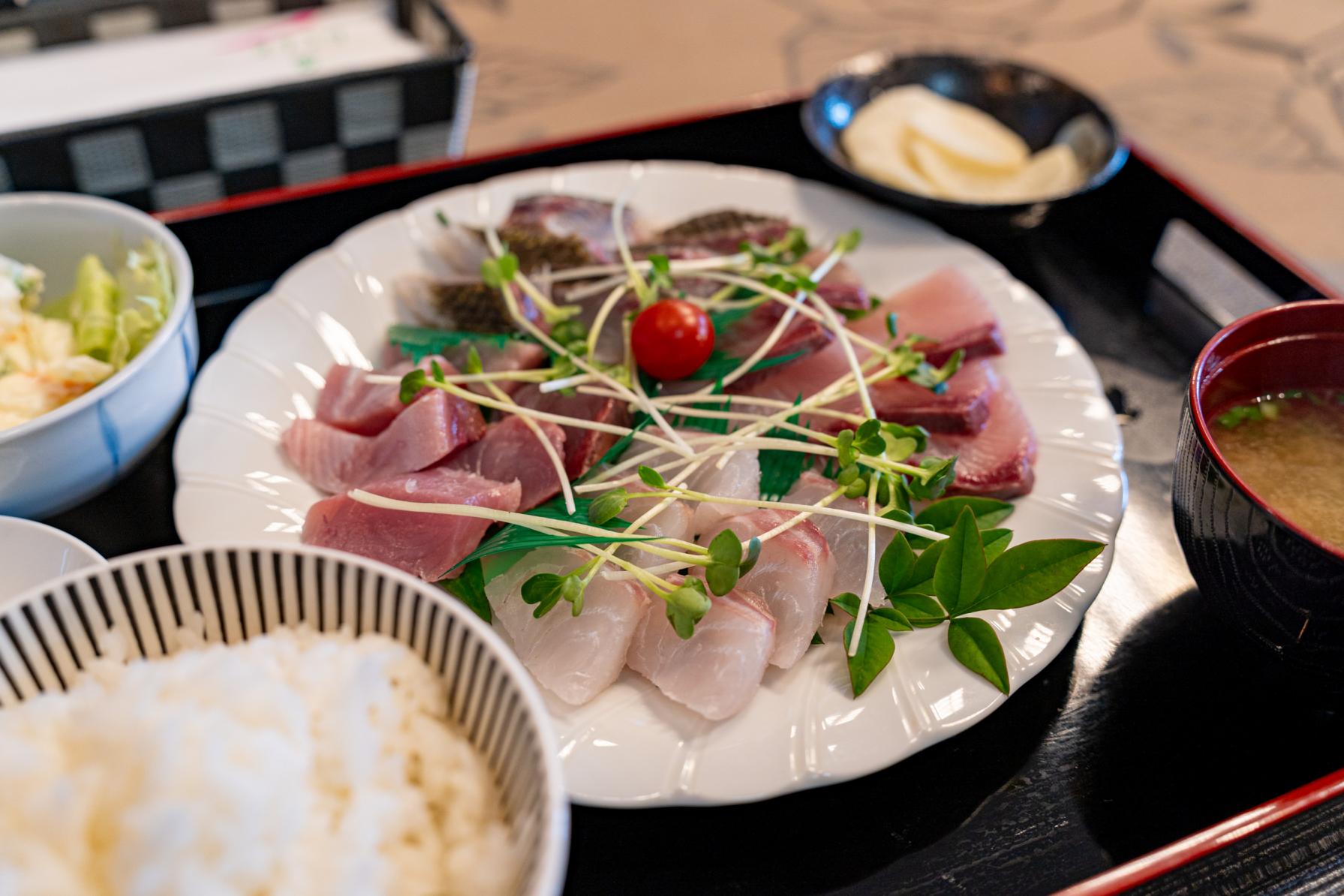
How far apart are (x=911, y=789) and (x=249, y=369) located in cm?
131

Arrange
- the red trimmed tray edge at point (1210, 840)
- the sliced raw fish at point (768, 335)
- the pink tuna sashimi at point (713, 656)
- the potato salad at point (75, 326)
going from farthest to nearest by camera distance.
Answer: the sliced raw fish at point (768, 335)
the potato salad at point (75, 326)
the pink tuna sashimi at point (713, 656)
the red trimmed tray edge at point (1210, 840)

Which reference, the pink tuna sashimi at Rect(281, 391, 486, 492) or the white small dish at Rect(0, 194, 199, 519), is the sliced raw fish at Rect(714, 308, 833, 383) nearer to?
the pink tuna sashimi at Rect(281, 391, 486, 492)

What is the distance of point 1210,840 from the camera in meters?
1.24

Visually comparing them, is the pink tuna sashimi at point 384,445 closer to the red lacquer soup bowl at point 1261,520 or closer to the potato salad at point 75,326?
the potato salad at point 75,326

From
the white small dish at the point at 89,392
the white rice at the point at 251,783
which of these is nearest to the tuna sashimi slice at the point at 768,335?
the white small dish at the point at 89,392

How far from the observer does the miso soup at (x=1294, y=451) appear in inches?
57.0

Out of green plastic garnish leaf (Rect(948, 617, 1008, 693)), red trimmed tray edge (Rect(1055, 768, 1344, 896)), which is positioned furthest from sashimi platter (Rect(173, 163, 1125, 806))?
red trimmed tray edge (Rect(1055, 768, 1344, 896))

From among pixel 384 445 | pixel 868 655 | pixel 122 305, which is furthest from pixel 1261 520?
pixel 122 305

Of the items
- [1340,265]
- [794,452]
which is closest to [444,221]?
[794,452]

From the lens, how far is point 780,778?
1251mm

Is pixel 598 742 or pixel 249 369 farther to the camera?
pixel 249 369

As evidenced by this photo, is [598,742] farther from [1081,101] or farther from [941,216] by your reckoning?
[1081,101]

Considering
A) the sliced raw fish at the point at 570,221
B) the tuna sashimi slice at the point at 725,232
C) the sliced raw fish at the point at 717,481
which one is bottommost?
the sliced raw fish at the point at 717,481

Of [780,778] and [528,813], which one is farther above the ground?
[528,813]
